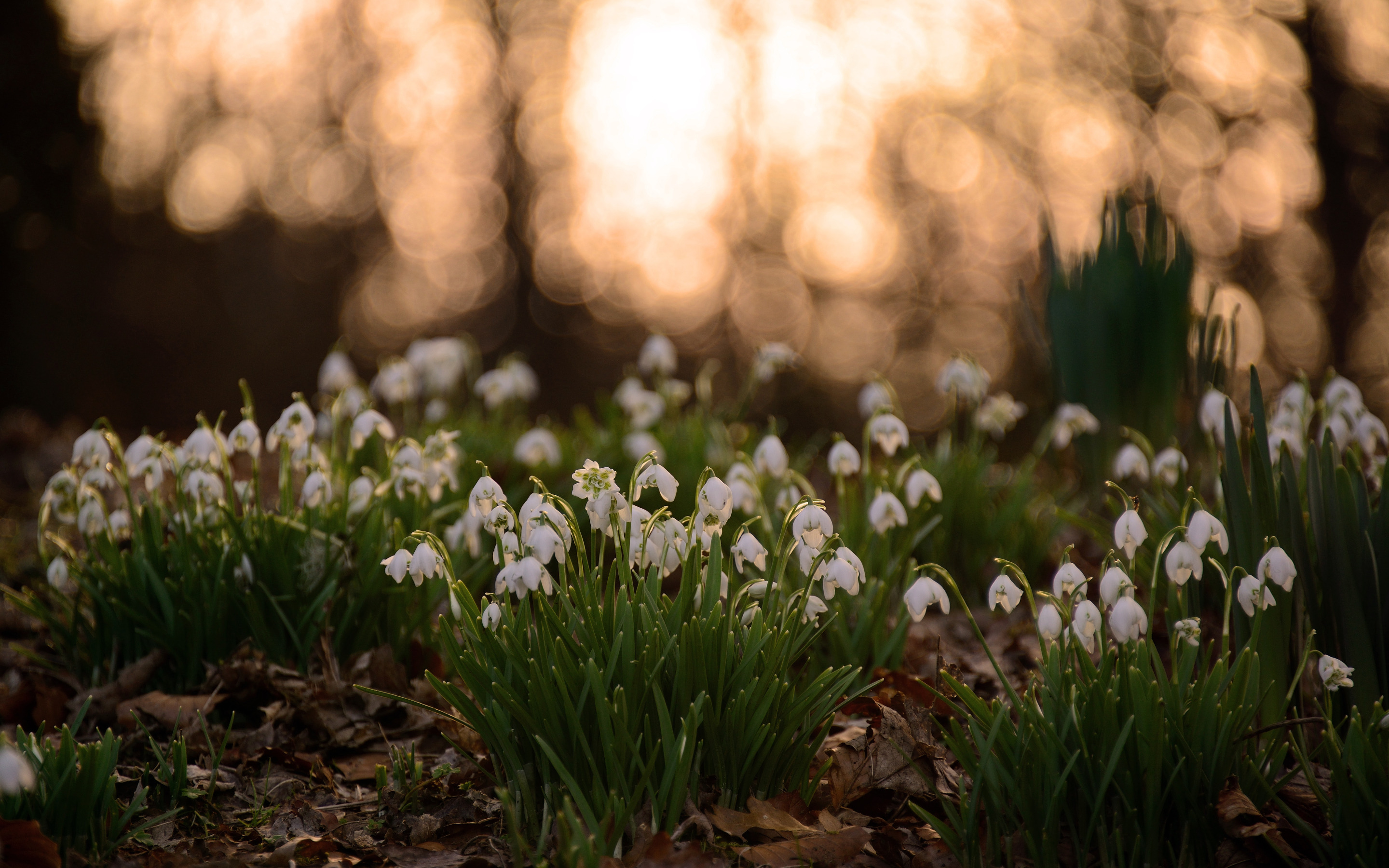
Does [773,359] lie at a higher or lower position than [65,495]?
higher

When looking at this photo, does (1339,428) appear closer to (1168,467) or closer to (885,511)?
(1168,467)

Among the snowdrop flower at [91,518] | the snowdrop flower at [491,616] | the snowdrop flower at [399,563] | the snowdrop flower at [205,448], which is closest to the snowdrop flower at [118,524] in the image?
the snowdrop flower at [91,518]

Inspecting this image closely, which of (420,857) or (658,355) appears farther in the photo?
(658,355)

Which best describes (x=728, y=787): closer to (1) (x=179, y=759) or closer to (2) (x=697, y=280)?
(1) (x=179, y=759)

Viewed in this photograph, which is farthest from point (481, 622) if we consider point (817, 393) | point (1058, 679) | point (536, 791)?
point (817, 393)

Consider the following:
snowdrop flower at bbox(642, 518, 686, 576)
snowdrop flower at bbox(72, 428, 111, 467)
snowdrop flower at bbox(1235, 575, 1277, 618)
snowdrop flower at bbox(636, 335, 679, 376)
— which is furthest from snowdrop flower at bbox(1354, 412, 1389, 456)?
snowdrop flower at bbox(72, 428, 111, 467)

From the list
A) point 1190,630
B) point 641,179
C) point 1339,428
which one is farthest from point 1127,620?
point 641,179

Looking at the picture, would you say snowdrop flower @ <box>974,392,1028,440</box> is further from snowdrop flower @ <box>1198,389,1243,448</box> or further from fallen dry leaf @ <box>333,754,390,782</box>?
fallen dry leaf @ <box>333,754,390,782</box>
